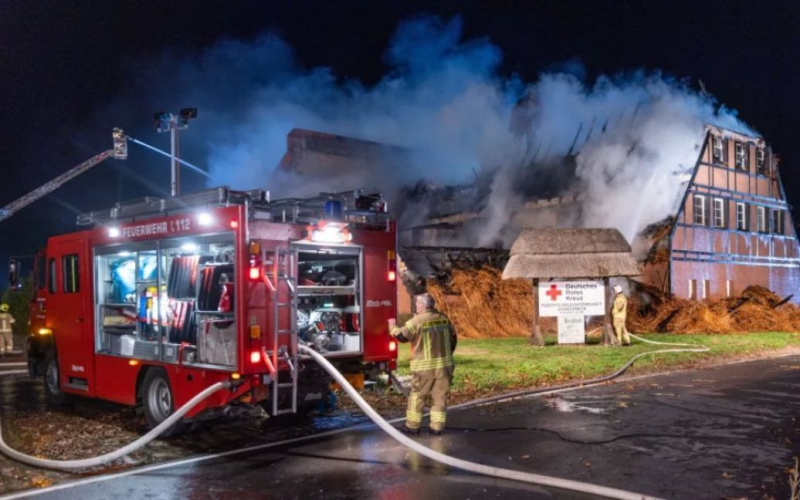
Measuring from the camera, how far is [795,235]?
32656 millimetres

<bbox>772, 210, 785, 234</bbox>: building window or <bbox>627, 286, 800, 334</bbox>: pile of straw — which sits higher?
<bbox>772, 210, 785, 234</bbox>: building window

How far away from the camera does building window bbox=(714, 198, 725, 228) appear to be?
2859 cm

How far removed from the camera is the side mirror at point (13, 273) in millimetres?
11188

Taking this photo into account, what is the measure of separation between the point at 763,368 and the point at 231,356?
1118 centimetres

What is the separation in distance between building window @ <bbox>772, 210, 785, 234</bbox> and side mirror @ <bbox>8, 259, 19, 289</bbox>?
99.4ft

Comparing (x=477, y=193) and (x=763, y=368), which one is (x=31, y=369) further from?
(x=477, y=193)

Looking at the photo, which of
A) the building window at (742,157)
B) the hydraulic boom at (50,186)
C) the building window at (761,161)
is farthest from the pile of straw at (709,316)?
the hydraulic boom at (50,186)

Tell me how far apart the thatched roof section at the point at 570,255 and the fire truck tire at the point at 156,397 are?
458 inches

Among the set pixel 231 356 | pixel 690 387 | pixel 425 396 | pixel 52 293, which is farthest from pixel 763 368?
pixel 52 293

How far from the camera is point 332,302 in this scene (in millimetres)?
9117

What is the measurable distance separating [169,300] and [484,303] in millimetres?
15327

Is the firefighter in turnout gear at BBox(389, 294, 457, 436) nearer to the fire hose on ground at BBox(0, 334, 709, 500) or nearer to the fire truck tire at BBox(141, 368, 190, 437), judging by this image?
the fire hose on ground at BBox(0, 334, 709, 500)

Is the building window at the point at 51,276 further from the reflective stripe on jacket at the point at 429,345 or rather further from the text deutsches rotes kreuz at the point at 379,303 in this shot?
the reflective stripe on jacket at the point at 429,345

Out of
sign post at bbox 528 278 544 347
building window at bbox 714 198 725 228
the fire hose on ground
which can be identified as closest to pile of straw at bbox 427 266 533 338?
sign post at bbox 528 278 544 347
